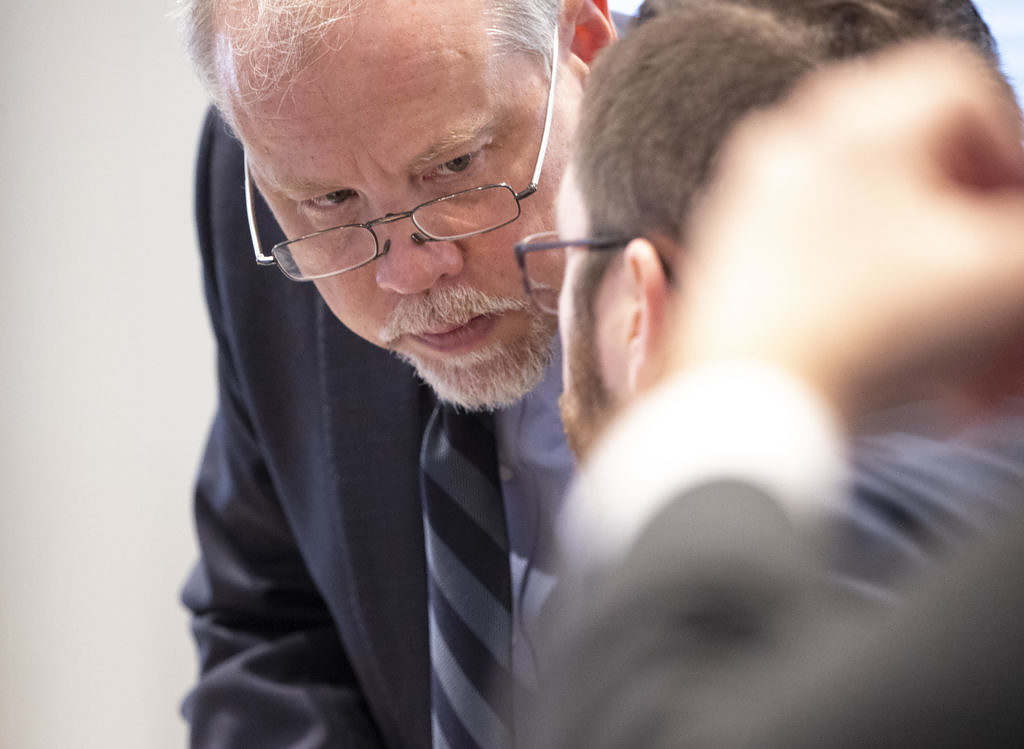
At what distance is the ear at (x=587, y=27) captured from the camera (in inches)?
36.4

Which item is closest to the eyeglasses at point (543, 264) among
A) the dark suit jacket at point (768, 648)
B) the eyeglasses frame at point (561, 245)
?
the eyeglasses frame at point (561, 245)

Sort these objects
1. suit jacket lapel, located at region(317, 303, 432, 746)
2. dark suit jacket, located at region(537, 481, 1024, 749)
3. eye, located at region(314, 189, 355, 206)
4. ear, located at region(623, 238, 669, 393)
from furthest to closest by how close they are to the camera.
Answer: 1. suit jacket lapel, located at region(317, 303, 432, 746)
2. eye, located at region(314, 189, 355, 206)
3. ear, located at region(623, 238, 669, 393)
4. dark suit jacket, located at region(537, 481, 1024, 749)

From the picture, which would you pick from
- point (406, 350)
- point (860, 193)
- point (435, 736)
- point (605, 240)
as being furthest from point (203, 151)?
point (860, 193)

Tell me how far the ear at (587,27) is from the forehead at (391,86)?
0.11m

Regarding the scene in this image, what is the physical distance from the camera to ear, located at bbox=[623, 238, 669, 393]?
471mm

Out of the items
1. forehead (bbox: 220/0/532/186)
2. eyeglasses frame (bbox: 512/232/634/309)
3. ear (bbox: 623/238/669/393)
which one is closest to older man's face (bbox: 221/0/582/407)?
forehead (bbox: 220/0/532/186)

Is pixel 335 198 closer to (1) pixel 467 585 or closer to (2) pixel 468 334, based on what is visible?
(2) pixel 468 334

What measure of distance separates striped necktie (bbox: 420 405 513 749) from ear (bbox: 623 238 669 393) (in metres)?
0.54

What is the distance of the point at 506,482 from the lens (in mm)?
1087

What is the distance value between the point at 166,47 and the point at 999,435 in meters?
1.61

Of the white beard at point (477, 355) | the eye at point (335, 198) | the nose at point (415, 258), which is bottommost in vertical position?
the white beard at point (477, 355)

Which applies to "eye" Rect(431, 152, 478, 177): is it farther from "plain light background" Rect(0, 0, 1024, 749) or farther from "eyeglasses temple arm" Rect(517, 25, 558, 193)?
"plain light background" Rect(0, 0, 1024, 749)

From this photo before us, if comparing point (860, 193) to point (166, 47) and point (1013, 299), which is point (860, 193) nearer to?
point (1013, 299)

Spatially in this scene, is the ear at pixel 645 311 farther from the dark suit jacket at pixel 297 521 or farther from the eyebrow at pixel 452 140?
the dark suit jacket at pixel 297 521
